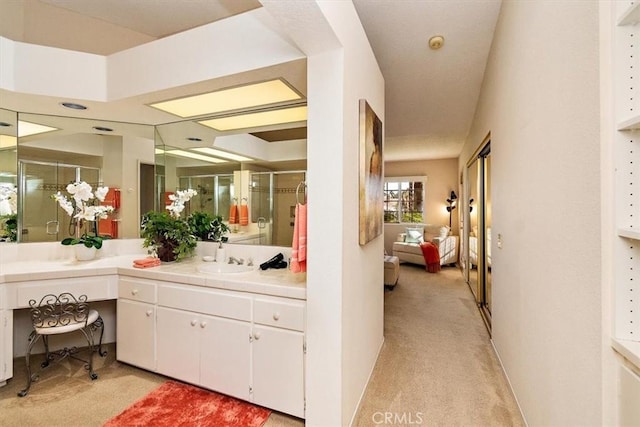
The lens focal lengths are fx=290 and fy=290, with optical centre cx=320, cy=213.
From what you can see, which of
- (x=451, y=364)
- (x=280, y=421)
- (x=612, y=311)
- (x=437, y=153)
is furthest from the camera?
(x=437, y=153)

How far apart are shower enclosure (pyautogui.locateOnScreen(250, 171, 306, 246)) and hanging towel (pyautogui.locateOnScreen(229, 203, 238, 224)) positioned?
0.18 metres

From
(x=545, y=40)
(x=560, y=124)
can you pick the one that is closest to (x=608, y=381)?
(x=560, y=124)

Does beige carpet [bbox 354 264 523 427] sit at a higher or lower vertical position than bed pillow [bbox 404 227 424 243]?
lower

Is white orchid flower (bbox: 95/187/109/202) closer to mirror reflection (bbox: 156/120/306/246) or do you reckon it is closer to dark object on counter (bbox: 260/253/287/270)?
mirror reflection (bbox: 156/120/306/246)

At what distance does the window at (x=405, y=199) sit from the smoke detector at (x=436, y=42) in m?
5.19

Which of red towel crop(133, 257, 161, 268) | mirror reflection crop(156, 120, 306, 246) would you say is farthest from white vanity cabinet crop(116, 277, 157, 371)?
mirror reflection crop(156, 120, 306, 246)

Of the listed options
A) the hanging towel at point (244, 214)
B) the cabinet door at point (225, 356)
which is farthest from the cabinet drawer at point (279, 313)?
the hanging towel at point (244, 214)

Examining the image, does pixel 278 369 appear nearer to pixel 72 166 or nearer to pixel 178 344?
pixel 178 344

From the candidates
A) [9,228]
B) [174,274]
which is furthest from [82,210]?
[174,274]

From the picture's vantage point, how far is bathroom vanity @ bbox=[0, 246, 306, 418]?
1716 millimetres

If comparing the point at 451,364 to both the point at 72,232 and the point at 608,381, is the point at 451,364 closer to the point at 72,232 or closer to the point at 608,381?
the point at 608,381

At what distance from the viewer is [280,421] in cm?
175

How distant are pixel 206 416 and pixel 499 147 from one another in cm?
295

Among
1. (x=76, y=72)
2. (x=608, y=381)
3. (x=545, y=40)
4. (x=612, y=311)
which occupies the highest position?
(x=76, y=72)
